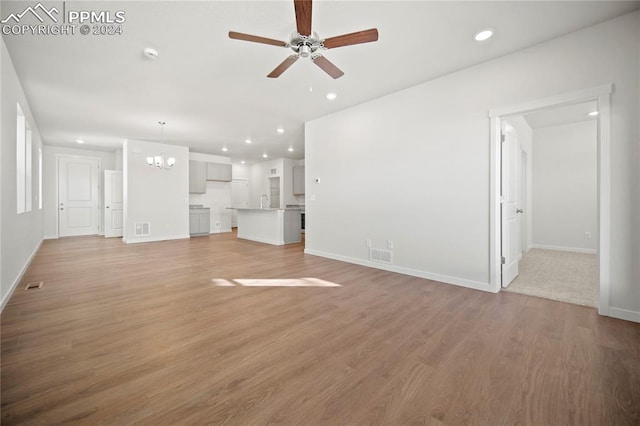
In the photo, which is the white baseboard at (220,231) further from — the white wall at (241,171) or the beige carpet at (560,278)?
the beige carpet at (560,278)

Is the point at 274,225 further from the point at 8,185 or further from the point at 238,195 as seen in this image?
the point at 238,195

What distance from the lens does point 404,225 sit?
394 centimetres

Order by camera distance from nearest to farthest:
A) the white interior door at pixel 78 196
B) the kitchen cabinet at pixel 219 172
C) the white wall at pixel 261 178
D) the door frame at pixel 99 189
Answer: the door frame at pixel 99 189, the white interior door at pixel 78 196, the kitchen cabinet at pixel 219 172, the white wall at pixel 261 178

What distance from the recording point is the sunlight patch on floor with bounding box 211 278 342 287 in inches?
134

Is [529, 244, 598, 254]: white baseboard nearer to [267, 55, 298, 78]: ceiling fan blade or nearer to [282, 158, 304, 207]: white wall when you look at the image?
[267, 55, 298, 78]: ceiling fan blade

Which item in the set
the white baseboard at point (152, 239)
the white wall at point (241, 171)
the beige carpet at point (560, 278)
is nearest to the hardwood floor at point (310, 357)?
the beige carpet at point (560, 278)

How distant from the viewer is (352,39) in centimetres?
218

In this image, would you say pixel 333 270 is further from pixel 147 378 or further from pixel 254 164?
pixel 254 164

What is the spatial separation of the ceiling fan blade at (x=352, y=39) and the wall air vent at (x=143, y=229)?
23.7 ft

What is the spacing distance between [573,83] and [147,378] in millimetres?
4404

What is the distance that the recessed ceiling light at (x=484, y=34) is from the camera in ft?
8.41

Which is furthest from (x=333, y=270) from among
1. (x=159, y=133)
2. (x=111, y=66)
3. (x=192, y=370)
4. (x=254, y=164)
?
(x=254, y=164)

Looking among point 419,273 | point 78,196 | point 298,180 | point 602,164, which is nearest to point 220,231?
point 298,180

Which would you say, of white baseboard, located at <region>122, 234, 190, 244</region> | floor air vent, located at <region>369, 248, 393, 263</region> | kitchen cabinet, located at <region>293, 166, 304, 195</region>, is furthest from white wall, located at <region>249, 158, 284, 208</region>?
floor air vent, located at <region>369, 248, 393, 263</region>
